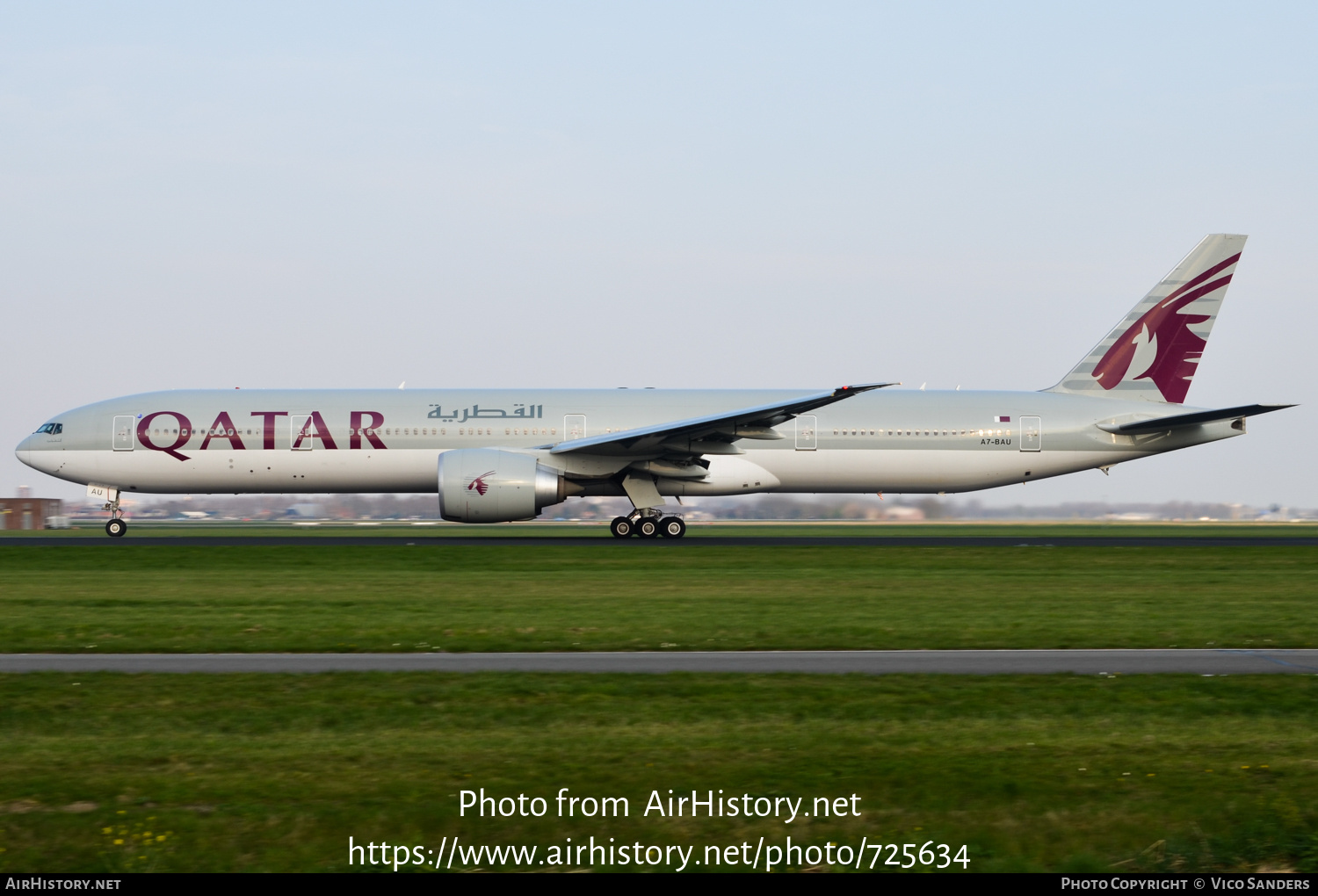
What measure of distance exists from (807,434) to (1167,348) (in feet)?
38.5

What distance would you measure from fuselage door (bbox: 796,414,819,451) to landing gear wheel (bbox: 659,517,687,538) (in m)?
4.03

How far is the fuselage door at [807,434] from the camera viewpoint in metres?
34.3

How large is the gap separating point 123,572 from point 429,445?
39.3ft

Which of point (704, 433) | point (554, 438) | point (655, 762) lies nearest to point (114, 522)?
point (554, 438)

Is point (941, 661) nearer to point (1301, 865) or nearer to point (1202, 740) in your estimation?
point (1202, 740)

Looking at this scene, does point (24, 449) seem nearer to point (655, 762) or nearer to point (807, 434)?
point (807, 434)

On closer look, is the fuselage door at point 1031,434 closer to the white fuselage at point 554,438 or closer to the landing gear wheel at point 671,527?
the white fuselage at point 554,438

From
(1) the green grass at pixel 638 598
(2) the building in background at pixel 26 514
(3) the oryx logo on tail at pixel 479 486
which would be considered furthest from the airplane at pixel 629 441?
(2) the building in background at pixel 26 514

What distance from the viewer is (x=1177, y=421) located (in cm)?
3450

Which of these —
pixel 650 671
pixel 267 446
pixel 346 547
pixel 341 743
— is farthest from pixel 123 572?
pixel 341 743

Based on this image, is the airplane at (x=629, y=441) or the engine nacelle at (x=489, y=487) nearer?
the engine nacelle at (x=489, y=487)

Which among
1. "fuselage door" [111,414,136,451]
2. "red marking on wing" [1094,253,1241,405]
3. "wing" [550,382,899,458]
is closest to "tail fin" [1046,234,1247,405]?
"red marking on wing" [1094,253,1241,405]

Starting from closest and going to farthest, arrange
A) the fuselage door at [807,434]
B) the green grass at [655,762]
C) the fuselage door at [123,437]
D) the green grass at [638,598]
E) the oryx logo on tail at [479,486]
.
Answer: the green grass at [655,762]
the green grass at [638,598]
the oryx logo on tail at [479,486]
the fuselage door at [123,437]
the fuselage door at [807,434]

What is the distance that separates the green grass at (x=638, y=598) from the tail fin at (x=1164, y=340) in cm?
969
